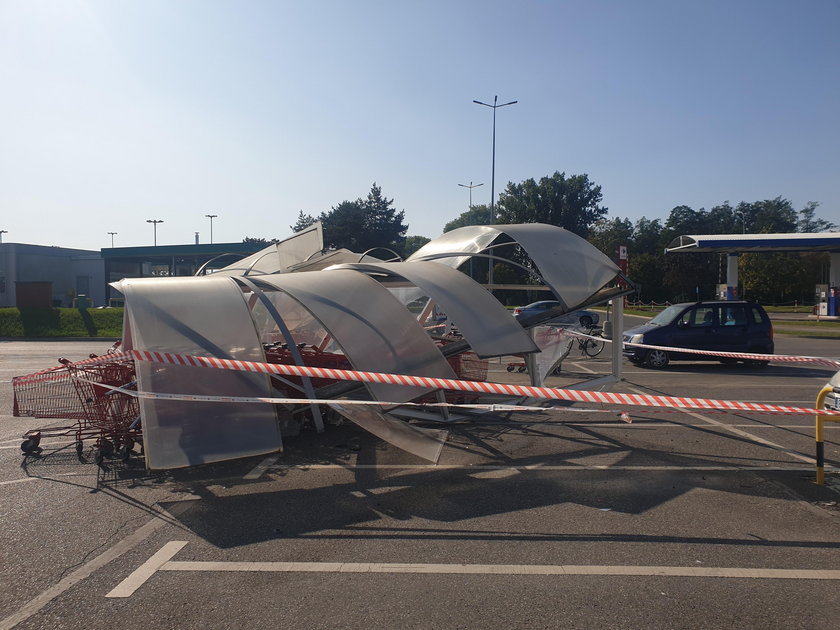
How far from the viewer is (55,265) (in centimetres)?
5828

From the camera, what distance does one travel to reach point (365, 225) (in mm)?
59094

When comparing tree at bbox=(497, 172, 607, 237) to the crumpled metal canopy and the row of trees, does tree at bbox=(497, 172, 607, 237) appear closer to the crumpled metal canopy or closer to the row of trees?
the row of trees

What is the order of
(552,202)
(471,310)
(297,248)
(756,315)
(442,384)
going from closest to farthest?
(442,384), (471,310), (297,248), (756,315), (552,202)

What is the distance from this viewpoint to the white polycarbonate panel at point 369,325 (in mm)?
6499

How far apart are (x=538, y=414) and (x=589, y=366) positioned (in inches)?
275

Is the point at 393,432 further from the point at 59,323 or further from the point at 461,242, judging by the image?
the point at 59,323

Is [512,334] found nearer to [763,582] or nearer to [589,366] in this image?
[763,582]

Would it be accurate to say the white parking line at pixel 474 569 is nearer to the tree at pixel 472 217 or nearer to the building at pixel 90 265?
the building at pixel 90 265

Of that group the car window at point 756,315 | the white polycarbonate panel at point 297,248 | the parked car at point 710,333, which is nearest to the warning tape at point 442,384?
the white polycarbonate panel at point 297,248

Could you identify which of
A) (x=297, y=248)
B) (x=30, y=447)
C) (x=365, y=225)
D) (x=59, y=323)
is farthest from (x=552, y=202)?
(x=30, y=447)

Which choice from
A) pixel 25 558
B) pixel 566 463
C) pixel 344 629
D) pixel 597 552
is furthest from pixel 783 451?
pixel 25 558

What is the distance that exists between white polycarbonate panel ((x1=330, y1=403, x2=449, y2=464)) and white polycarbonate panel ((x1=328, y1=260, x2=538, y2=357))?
1164 mm

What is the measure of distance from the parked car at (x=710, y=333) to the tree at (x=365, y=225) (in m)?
43.2

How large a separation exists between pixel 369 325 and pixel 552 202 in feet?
176
